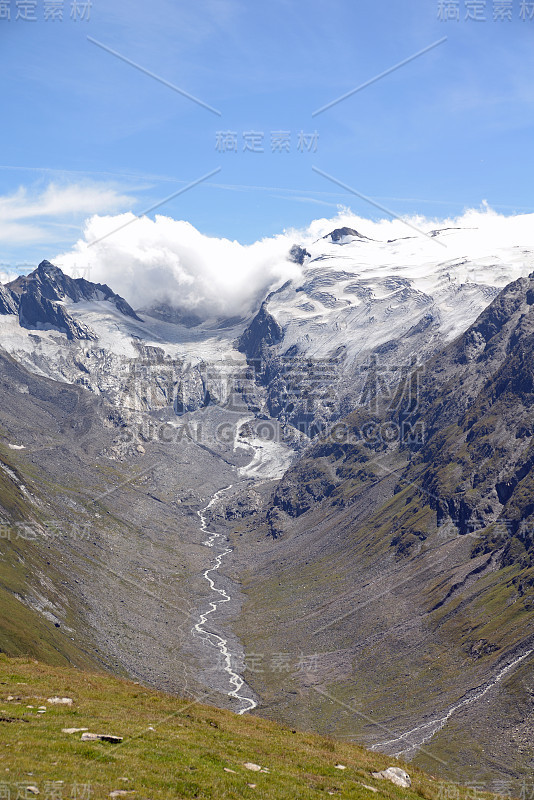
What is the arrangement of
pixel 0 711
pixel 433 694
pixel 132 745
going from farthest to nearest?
pixel 433 694
pixel 0 711
pixel 132 745

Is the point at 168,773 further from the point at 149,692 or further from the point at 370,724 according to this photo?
the point at 370,724

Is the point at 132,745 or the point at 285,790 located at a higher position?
the point at 132,745

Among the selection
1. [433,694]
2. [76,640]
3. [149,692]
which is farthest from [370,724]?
[149,692]

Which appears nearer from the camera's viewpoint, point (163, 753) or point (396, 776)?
point (163, 753)

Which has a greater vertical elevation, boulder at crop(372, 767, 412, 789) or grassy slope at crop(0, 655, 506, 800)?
grassy slope at crop(0, 655, 506, 800)

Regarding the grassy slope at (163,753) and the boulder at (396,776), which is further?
the boulder at (396,776)

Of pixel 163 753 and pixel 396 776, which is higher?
→ pixel 163 753

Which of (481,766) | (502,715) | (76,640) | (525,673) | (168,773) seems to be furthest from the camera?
(76,640)

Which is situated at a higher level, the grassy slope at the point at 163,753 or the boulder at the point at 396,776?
the grassy slope at the point at 163,753
